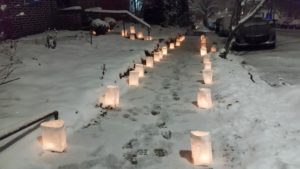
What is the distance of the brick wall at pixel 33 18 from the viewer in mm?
13781

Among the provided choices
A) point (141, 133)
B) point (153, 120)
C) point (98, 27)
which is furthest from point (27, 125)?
point (98, 27)

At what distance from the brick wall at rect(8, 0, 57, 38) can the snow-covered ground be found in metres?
3.58

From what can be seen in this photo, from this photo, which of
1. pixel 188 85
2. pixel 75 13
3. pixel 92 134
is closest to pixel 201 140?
pixel 92 134

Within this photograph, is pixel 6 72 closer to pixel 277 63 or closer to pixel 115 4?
pixel 277 63

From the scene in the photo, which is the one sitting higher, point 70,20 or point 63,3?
point 63,3

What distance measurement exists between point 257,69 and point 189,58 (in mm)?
2840

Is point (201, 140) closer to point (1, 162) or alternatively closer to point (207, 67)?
point (1, 162)

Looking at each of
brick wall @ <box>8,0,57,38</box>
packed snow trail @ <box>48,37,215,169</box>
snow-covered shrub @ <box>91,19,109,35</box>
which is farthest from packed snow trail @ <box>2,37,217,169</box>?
snow-covered shrub @ <box>91,19,109,35</box>

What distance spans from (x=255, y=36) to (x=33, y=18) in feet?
32.1

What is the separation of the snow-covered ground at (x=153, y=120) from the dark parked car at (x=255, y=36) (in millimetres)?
7500

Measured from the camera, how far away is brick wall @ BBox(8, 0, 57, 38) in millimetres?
13781

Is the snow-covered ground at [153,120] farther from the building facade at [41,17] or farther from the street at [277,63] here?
the building facade at [41,17]

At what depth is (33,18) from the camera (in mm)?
15383

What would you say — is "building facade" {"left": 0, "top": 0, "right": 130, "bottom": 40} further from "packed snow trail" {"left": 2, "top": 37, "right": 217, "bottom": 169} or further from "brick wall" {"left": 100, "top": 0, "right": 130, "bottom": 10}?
"packed snow trail" {"left": 2, "top": 37, "right": 217, "bottom": 169}
